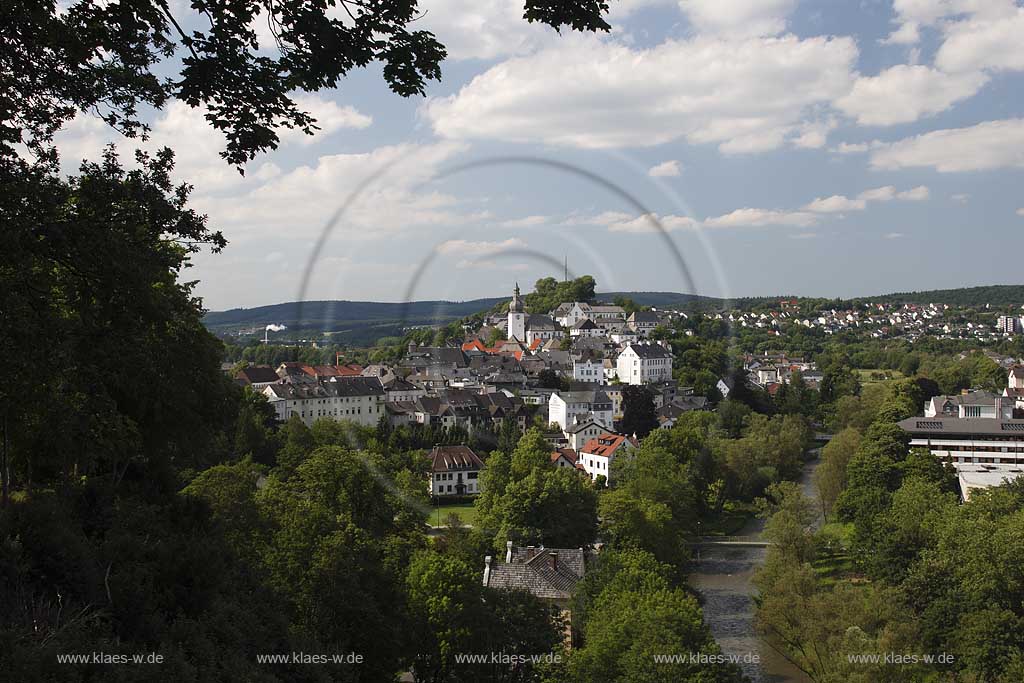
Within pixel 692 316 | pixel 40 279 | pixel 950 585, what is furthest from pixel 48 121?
pixel 692 316

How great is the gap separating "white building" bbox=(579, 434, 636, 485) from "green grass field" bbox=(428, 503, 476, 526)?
5565 mm

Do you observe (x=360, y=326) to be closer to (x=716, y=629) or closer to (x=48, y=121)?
Result: (x=716, y=629)

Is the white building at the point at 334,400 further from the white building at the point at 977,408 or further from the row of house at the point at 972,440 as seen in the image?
the white building at the point at 977,408

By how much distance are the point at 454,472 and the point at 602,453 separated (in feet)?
18.9

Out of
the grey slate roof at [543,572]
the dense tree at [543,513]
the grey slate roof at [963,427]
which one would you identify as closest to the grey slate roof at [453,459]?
the dense tree at [543,513]

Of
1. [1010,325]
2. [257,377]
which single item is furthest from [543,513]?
[1010,325]

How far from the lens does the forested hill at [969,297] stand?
13712cm

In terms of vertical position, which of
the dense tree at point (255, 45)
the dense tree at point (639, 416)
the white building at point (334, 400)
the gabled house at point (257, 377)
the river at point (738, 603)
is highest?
the dense tree at point (255, 45)

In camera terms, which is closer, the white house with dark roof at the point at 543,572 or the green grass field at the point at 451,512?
the white house with dark roof at the point at 543,572

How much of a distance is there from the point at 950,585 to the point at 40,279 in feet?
45.8

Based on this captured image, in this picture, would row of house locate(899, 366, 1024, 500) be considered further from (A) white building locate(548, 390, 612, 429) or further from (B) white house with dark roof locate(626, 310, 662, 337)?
(B) white house with dark roof locate(626, 310, 662, 337)

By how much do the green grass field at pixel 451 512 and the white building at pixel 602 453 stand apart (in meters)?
5.56

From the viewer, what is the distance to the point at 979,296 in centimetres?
14238

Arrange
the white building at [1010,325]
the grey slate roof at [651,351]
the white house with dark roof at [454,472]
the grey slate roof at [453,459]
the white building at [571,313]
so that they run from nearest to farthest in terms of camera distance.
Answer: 1. the white house with dark roof at [454,472]
2. the grey slate roof at [453,459]
3. the grey slate roof at [651,351]
4. the white building at [571,313]
5. the white building at [1010,325]
